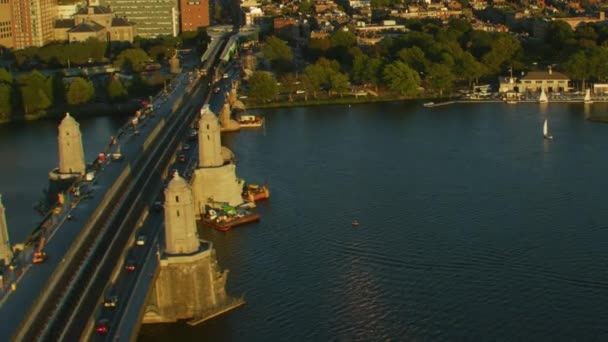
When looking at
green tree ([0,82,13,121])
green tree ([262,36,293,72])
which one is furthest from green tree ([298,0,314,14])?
green tree ([0,82,13,121])

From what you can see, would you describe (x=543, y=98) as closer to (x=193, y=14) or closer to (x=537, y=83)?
(x=537, y=83)

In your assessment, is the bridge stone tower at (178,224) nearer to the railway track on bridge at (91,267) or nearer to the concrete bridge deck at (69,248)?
the concrete bridge deck at (69,248)

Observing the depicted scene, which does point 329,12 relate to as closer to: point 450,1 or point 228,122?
point 450,1

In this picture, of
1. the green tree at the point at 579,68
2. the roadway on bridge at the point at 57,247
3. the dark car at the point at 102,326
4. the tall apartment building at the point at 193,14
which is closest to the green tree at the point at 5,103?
the roadway on bridge at the point at 57,247

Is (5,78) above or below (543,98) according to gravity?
above

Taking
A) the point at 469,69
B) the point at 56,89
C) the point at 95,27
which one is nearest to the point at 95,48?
the point at 95,27

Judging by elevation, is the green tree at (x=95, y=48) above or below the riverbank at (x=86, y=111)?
above
